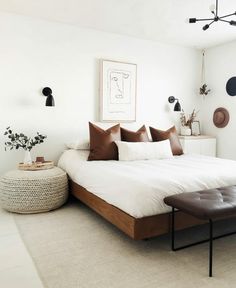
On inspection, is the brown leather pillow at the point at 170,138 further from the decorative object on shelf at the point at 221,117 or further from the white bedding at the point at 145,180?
the decorative object on shelf at the point at 221,117

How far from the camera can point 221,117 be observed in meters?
4.70

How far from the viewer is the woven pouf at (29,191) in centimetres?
292

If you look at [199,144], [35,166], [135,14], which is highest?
[135,14]

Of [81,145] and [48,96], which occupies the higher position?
[48,96]

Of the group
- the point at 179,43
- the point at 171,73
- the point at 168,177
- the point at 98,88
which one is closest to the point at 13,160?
the point at 98,88

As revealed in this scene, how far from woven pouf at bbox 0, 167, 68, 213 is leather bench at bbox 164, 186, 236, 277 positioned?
1517mm

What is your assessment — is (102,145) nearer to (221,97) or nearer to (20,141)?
(20,141)

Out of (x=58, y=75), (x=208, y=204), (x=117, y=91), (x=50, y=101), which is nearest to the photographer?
(x=208, y=204)

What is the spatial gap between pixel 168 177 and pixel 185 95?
9.95 ft

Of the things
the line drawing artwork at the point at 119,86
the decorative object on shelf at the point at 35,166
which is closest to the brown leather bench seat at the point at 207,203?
the decorative object on shelf at the point at 35,166

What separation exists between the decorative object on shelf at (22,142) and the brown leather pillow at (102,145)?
2.25 feet

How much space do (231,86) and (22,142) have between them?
11.5 feet

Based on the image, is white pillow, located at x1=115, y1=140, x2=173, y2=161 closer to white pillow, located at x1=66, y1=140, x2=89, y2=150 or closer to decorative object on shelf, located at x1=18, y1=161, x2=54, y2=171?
white pillow, located at x1=66, y1=140, x2=89, y2=150

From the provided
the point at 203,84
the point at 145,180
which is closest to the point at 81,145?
the point at 145,180
